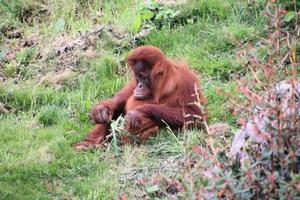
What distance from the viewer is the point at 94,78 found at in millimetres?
6199

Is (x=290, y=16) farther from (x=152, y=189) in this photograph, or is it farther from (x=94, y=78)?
(x=152, y=189)

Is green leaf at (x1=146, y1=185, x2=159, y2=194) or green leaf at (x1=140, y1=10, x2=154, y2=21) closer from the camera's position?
green leaf at (x1=146, y1=185, x2=159, y2=194)

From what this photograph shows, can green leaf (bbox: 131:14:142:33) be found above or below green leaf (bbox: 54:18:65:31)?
above

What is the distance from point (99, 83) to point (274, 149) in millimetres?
3347

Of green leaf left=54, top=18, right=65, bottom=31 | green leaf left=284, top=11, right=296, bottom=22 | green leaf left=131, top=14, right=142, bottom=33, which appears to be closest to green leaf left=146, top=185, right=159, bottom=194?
green leaf left=284, top=11, right=296, bottom=22

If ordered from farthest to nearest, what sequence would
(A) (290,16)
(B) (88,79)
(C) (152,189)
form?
(B) (88,79) < (A) (290,16) < (C) (152,189)

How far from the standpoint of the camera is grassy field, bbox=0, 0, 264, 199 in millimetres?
4594

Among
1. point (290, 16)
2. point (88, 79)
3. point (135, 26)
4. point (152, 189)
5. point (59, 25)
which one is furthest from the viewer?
point (59, 25)

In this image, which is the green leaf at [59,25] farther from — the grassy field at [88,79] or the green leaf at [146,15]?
the green leaf at [146,15]

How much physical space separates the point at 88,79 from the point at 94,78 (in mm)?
51

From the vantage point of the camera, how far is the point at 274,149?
2885 mm

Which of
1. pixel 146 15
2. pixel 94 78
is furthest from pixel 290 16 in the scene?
pixel 94 78

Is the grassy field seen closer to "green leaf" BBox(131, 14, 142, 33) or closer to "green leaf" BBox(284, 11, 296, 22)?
"green leaf" BBox(131, 14, 142, 33)

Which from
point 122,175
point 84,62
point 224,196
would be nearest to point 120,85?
point 84,62
